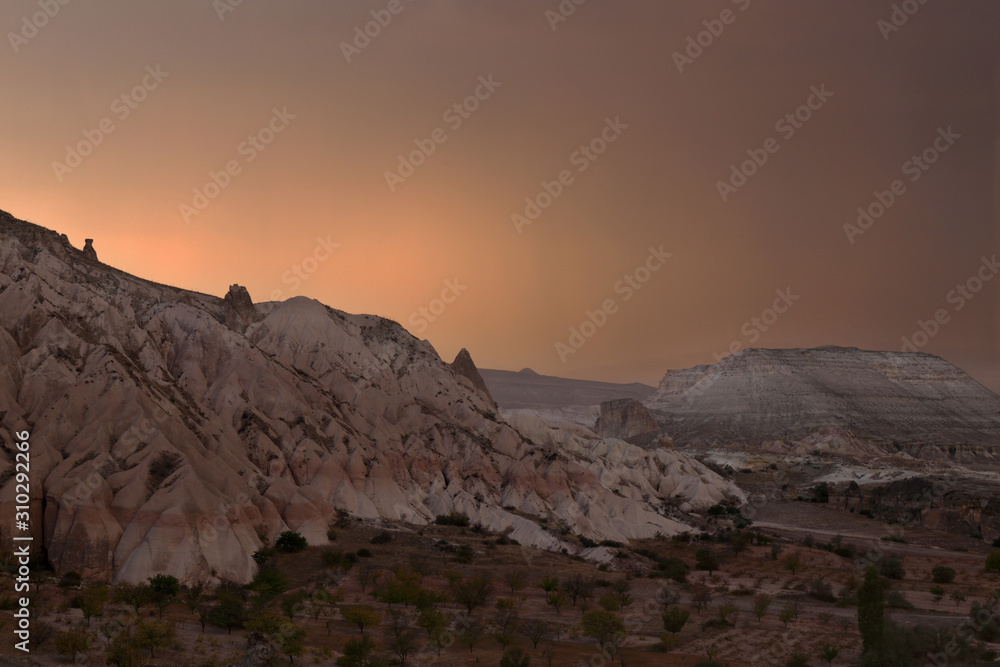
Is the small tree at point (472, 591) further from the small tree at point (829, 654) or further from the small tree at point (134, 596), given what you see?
the small tree at point (829, 654)

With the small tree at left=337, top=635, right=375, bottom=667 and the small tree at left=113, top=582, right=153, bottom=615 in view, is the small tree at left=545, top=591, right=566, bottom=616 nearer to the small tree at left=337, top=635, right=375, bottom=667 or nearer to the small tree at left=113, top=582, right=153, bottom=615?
the small tree at left=337, top=635, right=375, bottom=667

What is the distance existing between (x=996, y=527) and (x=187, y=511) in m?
80.6

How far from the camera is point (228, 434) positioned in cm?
5459

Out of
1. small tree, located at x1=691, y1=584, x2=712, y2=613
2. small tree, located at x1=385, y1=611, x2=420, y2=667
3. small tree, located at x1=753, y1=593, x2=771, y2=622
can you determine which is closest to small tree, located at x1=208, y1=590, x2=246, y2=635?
small tree, located at x1=385, y1=611, x2=420, y2=667

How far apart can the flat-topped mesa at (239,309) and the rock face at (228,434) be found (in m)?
0.25

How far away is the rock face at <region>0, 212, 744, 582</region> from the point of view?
39.4 m

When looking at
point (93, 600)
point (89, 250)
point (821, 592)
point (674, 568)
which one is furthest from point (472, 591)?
point (89, 250)

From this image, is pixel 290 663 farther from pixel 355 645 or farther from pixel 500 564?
pixel 500 564

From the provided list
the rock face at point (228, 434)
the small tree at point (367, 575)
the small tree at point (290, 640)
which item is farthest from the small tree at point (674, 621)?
the rock face at point (228, 434)

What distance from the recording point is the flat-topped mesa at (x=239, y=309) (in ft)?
253

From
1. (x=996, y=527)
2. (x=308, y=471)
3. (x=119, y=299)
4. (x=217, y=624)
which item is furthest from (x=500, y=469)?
(x=996, y=527)

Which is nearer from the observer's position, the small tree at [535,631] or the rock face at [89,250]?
the small tree at [535,631]

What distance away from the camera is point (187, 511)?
129 ft

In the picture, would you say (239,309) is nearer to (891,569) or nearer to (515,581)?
(515,581)
